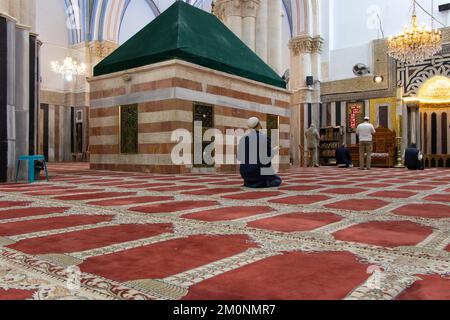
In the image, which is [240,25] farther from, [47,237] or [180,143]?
[47,237]

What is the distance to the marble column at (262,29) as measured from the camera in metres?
9.82

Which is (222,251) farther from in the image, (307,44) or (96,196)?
(307,44)

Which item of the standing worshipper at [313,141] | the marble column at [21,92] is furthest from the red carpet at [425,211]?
the standing worshipper at [313,141]

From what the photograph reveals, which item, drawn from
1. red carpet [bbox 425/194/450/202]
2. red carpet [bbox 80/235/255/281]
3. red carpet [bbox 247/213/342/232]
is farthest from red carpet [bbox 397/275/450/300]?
red carpet [bbox 425/194/450/202]

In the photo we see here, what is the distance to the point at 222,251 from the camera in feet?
4.73

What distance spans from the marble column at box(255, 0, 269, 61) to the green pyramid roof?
5.63ft

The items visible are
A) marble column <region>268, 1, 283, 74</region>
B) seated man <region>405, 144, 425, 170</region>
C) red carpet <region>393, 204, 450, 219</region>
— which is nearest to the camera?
red carpet <region>393, 204, 450, 219</region>

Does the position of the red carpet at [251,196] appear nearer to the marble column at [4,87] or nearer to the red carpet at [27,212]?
the red carpet at [27,212]

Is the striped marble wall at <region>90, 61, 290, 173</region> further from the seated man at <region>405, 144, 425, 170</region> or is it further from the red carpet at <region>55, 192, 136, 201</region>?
the seated man at <region>405, 144, 425, 170</region>

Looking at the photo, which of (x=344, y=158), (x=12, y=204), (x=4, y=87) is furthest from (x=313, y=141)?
(x=12, y=204)

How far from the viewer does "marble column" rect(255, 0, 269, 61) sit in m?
9.82

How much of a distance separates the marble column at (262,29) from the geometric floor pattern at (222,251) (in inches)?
308

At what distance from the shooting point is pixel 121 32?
16281 mm
